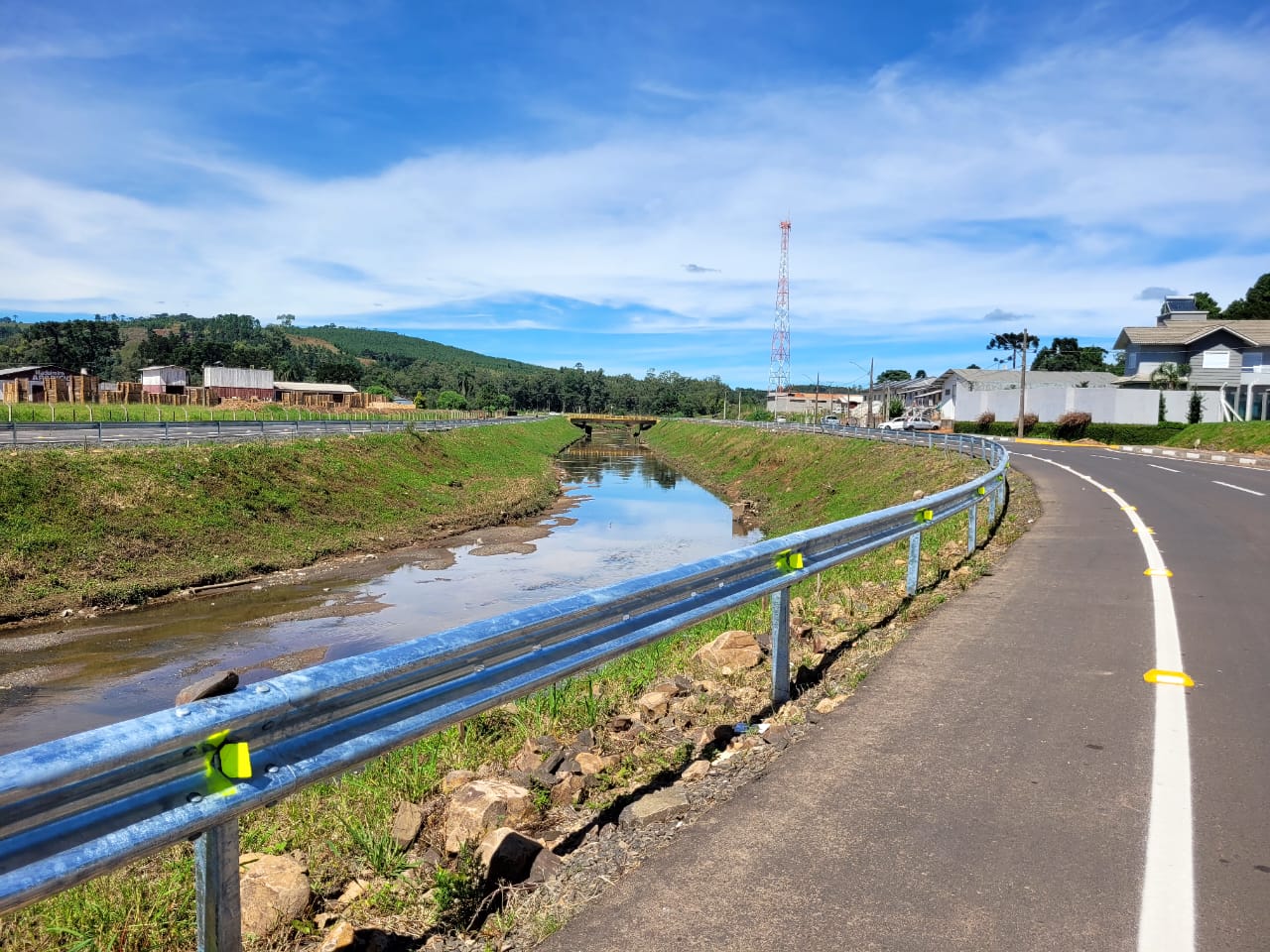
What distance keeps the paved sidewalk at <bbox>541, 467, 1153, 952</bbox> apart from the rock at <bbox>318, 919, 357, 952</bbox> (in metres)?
0.77

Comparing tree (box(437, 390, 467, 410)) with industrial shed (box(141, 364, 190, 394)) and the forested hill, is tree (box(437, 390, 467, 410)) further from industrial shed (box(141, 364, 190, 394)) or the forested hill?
industrial shed (box(141, 364, 190, 394))

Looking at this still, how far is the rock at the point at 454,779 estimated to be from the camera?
16.2 ft

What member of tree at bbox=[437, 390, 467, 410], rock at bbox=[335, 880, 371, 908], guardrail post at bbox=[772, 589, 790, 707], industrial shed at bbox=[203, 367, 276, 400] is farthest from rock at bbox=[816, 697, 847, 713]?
tree at bbox=[437, 390, 467, 410]

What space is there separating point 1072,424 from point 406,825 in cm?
5851

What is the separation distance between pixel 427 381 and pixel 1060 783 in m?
179

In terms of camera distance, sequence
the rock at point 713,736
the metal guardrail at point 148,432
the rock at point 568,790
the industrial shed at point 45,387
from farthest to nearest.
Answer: the industrial shed at point 45,387 → the metal guardrail at point 148,432 → the rock at point 713,736 → the rock at point 568,790

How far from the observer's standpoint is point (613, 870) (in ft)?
11.9

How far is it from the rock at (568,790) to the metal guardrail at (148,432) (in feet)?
89.8

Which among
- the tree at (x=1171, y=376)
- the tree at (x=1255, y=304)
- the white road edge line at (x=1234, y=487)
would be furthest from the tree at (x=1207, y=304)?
the white road edge line at (x=1234, y=487)

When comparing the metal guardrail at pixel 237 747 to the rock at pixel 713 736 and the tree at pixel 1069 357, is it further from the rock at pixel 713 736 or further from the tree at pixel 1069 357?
the tree at pixel 1069 357

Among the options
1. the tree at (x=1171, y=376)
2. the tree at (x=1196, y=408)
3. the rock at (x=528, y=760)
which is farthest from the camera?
the tree at (x=1171, y=376)

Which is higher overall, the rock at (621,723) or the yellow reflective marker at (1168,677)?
the yellow reflective marker at (1168,677)

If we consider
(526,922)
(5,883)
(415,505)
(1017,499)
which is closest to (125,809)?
(5,883)

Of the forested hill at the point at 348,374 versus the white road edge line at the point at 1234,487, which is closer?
the white road edge line at the point at 1234,487
